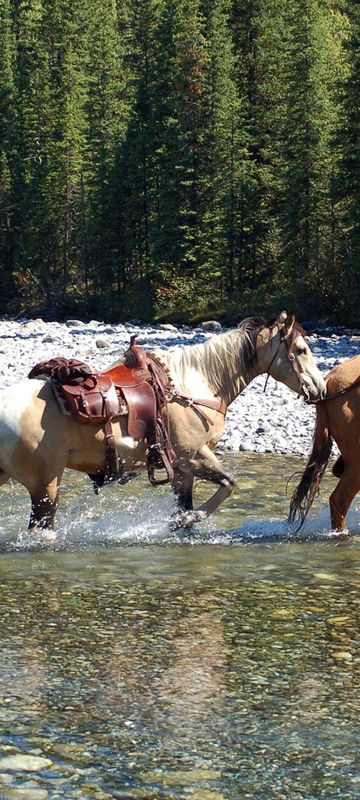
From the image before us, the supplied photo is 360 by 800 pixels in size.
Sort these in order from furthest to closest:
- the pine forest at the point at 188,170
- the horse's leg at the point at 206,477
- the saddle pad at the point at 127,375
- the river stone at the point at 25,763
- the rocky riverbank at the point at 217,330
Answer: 1. the pine forest at the point at 188,170
2. the rocky riverbank at the point at 217,330
3. the horse's leg at the point at 206,477
4. the saddle pad at the point at 127,375
5. the river stone at the point at 25,763

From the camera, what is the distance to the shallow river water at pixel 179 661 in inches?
193

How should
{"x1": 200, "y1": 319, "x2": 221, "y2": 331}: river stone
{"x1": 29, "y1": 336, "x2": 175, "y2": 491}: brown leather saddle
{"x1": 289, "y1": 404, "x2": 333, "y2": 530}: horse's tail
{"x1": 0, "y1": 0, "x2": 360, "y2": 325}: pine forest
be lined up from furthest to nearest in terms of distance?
1. {"x1": 0, "y1": 0, "x2": 360, "y2": 325}: pine forest
2. {"x1": 200, "y1": 319, "x2": 221, "y2": 331}: river stone
3. {"x1": 289, "y1": 404, "x2": 333, "y2": 530}: horse's tail
4. {"x1": 29, "y1": 336, "x2": 175, "y2": 491}: brown leather saddle

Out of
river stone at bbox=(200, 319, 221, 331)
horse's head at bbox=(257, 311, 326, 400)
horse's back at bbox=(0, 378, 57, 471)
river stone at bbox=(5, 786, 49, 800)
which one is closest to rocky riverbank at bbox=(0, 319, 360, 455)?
river stone at bbox=(200, 319, 221, 331)

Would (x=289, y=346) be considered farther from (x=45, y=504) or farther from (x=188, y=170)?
(x=188, y=170)

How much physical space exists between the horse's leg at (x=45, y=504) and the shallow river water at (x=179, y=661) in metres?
0.22

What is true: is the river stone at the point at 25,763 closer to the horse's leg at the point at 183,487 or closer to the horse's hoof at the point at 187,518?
the horse's hoof at the point at 187,518

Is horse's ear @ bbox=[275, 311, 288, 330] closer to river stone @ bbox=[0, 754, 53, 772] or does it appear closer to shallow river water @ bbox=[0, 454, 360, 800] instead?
shallow river water @ bbox=[0, 454, 360, 800]

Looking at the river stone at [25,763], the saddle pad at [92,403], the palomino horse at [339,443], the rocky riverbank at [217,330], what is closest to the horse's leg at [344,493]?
the palomino horse at [339,443]

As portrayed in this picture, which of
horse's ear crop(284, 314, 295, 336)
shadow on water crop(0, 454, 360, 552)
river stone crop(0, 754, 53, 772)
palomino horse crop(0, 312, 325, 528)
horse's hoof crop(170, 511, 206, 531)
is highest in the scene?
horse's ear crop(284, 314, 295, 336)

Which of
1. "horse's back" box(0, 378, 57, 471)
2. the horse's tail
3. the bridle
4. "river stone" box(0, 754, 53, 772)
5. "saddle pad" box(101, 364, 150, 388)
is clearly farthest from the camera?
the horse's tail

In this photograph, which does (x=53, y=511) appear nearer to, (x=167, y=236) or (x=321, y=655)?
(x=321, y=655)

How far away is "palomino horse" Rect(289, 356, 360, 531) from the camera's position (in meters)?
9.74

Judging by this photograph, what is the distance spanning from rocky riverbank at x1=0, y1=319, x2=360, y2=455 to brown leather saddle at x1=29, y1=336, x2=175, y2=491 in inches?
228

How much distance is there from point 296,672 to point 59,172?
51654mm
